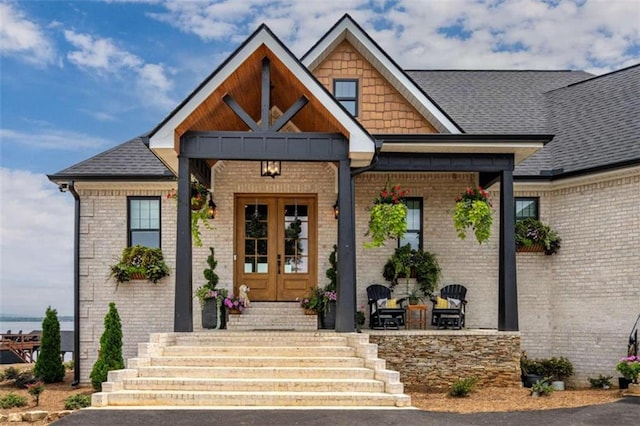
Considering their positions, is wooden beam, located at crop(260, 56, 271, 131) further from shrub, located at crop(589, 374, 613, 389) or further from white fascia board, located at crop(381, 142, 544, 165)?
shrub, located at crop(589, 374, 613, 389)

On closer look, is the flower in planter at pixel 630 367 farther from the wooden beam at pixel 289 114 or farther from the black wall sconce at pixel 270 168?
the black wall sconce at pixel 270 168

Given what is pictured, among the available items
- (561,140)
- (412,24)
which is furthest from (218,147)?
(412,24)

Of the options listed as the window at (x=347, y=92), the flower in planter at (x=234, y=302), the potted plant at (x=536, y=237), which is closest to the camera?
the flower in planter at (x=234, y=302)

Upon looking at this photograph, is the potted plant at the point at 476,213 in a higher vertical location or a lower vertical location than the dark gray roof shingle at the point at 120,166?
lower

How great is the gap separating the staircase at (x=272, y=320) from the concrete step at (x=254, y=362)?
3.55 meters

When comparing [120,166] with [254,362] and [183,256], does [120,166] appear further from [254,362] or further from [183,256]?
[254,362]

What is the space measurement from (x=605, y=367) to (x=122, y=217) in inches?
412

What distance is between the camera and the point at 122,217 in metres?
14.5

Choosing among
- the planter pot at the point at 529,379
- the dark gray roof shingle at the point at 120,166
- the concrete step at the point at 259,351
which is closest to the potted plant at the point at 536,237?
the planter pot at the point at 529,379

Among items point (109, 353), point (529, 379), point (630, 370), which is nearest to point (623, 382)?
point (630, 370)

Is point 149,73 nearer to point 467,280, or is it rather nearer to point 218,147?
point 218,147

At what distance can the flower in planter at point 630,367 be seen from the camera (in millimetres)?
11273

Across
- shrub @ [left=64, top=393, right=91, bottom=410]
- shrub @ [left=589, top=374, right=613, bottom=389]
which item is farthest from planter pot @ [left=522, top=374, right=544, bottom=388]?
shrub @ [left=64, top=393, right=91, bottom=410]

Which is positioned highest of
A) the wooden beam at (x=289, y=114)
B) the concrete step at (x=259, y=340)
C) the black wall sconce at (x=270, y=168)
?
the wooden beam at (x=289, y=114)
